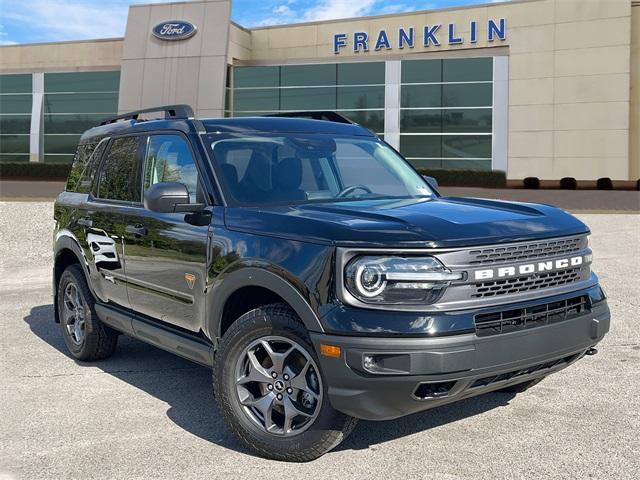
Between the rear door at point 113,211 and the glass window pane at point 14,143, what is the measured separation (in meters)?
44.0

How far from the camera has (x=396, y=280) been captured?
3363mm

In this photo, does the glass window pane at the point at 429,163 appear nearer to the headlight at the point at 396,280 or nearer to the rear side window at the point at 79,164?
the rear side window at the point at 79,164

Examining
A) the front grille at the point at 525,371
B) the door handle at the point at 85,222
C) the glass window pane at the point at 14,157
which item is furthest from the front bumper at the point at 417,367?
the glass window pane at the point at 14,157

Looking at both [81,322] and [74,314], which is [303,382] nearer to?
[81,322]

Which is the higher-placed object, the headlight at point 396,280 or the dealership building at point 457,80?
the dealership building at point 457,80

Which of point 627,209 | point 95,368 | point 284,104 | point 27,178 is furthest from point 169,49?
point 95,368

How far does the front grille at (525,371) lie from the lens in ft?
11.5

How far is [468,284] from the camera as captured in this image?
3430 millimetres

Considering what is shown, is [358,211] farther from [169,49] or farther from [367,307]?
[169,49]

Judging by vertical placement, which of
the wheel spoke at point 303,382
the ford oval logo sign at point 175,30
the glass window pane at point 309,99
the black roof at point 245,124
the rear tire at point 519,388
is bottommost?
the rear tire at point 519,388

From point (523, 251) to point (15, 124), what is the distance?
48.3 meters

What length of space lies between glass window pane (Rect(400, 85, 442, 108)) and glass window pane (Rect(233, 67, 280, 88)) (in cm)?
759

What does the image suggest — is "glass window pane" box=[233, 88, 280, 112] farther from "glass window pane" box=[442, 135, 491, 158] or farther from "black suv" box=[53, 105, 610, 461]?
"black suv" box=[53, 105, 610, 461]

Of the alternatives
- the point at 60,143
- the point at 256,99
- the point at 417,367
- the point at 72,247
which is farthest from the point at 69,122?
the point at 417,367
